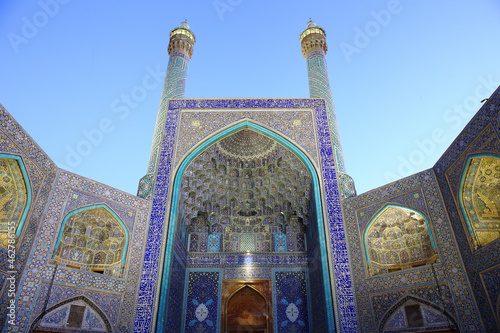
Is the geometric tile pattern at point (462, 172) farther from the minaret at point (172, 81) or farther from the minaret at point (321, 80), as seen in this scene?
the minaret at point (172, 81)

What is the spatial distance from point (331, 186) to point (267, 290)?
11.6ft

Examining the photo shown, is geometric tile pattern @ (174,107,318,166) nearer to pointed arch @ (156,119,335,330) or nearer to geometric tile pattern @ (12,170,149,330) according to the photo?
pointed arch @ (156,119,335,330)

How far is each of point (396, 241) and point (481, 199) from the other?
217 centimetres

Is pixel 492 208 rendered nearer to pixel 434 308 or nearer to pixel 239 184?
pixel 434 308

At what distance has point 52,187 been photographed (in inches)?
264

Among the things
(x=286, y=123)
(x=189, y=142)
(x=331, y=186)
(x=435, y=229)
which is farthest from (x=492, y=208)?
(x=189, y=142)

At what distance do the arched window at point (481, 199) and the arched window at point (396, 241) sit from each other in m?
1.20

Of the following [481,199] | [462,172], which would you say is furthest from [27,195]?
[481,199]

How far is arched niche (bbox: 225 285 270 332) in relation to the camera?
9.46 metres

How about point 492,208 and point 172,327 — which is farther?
point 172,327

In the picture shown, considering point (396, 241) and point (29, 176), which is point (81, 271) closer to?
point (29, 176)

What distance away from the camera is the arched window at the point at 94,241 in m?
7.23

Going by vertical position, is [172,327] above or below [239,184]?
below

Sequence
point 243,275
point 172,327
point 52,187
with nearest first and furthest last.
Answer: point 52,187 → point 172,327 → point 243,275
